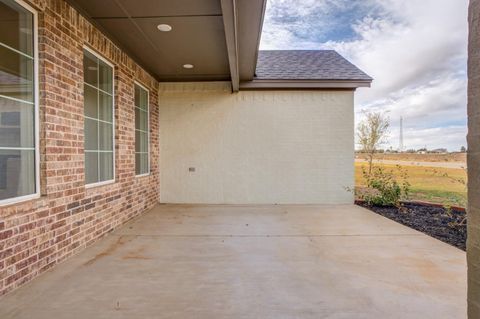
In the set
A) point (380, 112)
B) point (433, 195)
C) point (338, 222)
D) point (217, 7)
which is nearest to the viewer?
point (217, 7)

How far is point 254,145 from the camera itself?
279 inches

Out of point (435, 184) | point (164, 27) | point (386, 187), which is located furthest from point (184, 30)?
point (435, 184)

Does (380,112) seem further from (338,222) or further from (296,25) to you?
(338,222)

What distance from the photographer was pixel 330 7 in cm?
693

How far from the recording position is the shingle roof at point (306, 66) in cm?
677

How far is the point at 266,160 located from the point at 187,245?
12.2 feet

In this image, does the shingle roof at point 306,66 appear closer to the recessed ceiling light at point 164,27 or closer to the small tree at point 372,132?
the small tree at point 372,132

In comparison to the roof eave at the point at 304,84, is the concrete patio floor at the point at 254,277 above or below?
below

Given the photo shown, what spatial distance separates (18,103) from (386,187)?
7.13 metres

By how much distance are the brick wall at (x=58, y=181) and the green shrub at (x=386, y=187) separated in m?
5.92

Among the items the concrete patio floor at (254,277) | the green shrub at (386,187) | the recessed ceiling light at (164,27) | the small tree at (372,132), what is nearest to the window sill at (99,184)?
the concrete patio floor at (254,277)

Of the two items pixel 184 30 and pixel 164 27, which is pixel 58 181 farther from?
pixel 184 30

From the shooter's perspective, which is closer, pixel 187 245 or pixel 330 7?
pixel 187 245

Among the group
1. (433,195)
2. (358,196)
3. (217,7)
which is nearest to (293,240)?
(217,7)
